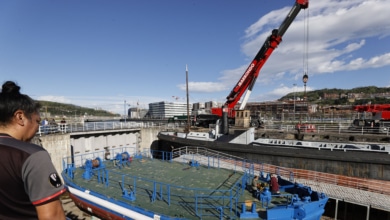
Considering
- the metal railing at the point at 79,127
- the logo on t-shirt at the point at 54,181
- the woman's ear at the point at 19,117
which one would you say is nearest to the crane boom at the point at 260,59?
the metal railing at the point at 79,127

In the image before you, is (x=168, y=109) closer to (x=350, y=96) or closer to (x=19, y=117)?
(x=350, y=96)

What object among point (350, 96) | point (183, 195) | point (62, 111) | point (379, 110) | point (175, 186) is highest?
point (350, 96)

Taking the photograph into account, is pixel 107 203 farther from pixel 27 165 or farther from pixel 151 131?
pixel 151 131

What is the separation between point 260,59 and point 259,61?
0.63ft

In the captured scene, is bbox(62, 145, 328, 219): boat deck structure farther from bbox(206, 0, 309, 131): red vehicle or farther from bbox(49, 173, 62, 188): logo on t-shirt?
bbox(206, 0, 309, 131): red vehicle

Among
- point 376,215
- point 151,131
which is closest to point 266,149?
point 376,215

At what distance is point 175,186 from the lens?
7980mm

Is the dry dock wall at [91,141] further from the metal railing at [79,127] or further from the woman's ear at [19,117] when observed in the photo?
the woman's ear at [19,117]

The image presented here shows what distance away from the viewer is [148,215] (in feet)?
24.2

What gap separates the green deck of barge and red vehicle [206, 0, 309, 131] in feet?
29.5

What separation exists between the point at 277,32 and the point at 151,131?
18158 mm

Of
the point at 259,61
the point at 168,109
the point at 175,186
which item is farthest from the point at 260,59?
the point at 168,109

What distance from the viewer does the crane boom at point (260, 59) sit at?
1802 cm

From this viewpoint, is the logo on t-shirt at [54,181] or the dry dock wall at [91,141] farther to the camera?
the dry dock wall at [91,141]
